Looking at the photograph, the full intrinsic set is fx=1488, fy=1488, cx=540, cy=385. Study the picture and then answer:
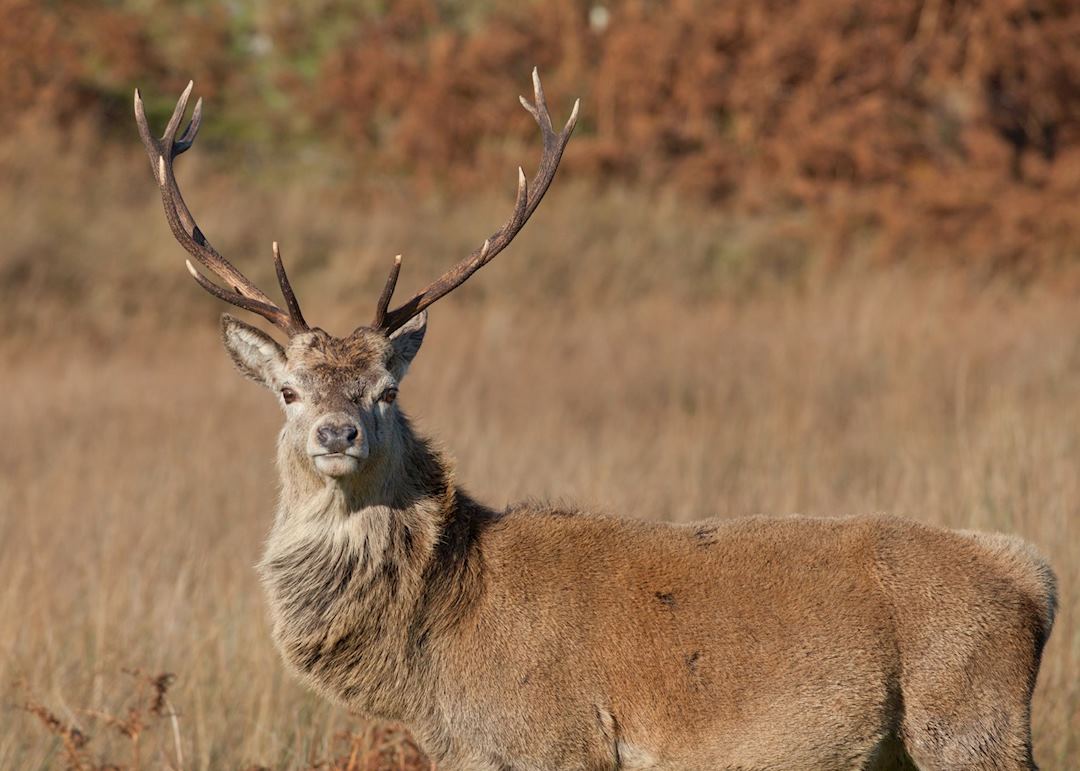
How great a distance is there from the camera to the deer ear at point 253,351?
5.44m

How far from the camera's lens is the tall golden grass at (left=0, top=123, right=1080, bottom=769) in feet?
22.8

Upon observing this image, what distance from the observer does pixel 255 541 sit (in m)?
8.87

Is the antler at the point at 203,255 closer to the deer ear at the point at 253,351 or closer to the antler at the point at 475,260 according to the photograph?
the deer ear at the point at 253,351

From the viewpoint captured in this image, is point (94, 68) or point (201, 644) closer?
point (201, 644)

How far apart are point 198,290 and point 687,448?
7711mm

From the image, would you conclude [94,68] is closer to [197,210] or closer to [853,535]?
[197,210]

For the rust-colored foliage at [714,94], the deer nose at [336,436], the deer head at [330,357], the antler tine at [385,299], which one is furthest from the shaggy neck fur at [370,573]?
the rust-colored foliage at [714,94]

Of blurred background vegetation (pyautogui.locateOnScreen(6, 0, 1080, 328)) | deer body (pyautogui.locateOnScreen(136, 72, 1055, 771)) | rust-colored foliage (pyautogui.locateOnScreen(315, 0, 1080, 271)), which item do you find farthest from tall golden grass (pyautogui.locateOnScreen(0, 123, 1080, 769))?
rust-colored foliage (pyautogui.locateOnScreen(315, 0, 1080, 271))

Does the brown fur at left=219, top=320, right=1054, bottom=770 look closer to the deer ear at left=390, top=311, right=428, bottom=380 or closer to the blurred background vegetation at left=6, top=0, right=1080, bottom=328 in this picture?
the deer ear at left=390, top=311, right=428, bottom=380

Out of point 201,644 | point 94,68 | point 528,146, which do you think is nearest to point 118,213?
point 94,68

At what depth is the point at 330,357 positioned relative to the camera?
17.1 ft

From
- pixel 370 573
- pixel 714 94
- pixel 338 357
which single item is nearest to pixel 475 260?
pixel 338 357

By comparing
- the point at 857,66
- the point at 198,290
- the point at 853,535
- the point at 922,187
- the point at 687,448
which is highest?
the point at 853,535

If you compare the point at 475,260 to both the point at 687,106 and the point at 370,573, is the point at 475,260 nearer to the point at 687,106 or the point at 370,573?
the point at 370,573
